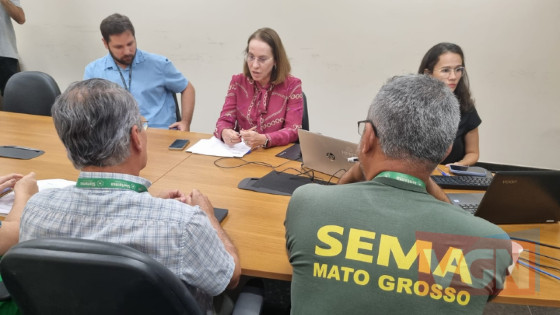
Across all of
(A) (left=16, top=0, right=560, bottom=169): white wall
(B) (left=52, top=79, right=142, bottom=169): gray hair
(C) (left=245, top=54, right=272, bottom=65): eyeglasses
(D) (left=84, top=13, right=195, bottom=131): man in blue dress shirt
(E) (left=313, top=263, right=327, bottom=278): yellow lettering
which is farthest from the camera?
(A) (left=16, top=0, right=560, bottom=169): white wall

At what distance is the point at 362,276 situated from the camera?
815 mm

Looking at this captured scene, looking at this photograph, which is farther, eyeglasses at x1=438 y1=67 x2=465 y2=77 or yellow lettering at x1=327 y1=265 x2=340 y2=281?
eyeglasses at x1=438 y1=67 x2=465 y2=77

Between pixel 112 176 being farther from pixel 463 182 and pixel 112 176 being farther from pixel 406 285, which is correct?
pixel 463 182

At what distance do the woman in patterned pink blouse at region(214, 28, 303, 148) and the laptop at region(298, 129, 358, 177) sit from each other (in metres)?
0.39

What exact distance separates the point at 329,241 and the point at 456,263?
287 millimetres

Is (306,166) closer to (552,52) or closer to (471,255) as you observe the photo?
(471,255)

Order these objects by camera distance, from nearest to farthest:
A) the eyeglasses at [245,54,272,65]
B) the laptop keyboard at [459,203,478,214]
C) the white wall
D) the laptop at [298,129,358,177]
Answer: the laptop keyboard at [459,203,478,214] → the laptop at [298,129,358,177] → the eyeglasses at [245,54,272,65] → the white wall

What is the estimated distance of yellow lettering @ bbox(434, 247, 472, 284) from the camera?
2.68 ft

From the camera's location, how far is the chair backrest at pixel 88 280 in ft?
2.46

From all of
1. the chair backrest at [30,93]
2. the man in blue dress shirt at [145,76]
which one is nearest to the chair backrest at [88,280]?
the man in blue dress shirt at [145,76]

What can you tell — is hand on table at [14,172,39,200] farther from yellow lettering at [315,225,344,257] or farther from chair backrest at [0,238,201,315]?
yellow lettering at [315,225,344,257]

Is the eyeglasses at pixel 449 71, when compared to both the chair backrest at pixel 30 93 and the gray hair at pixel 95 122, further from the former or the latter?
the chair backrest at pixel 30 93

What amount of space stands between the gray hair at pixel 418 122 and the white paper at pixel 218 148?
3.62ft

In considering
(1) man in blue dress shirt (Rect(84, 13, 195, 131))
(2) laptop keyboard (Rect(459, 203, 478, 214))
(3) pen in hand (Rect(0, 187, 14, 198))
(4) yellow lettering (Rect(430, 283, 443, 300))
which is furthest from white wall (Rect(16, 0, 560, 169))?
(4) yellow lettering (Rect(430, 283, 443, 300))
